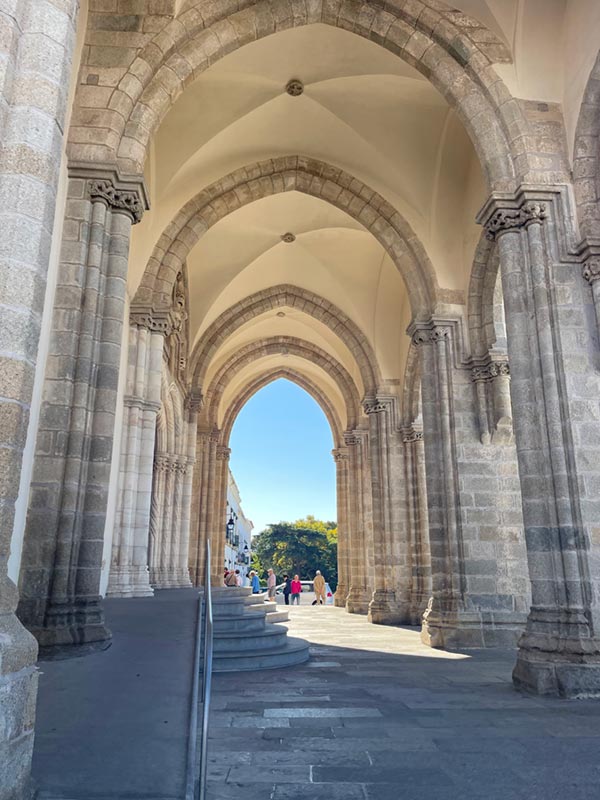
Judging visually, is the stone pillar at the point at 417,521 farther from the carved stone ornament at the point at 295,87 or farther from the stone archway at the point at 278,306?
the carved stone ornament at the point at 295,87

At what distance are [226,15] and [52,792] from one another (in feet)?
26.9

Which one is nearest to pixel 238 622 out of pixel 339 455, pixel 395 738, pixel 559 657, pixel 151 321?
pixel 559 657

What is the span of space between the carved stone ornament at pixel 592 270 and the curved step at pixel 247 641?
5568 millimetres

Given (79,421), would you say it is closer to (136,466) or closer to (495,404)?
(136,466)

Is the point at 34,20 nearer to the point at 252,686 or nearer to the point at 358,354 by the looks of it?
the point at 252,686

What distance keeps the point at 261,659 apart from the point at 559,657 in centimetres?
322

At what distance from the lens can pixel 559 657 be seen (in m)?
5.49

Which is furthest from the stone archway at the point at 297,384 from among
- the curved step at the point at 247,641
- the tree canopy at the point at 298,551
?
the tree canopy at the point at 298,551

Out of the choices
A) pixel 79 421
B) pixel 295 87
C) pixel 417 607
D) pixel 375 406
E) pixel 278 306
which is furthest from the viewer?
pixel 278 306

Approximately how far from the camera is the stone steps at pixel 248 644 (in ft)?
22.2

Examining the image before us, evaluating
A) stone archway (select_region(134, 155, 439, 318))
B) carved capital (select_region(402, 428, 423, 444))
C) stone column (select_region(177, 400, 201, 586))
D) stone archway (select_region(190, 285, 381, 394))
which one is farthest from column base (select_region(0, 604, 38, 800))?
stone archway (select_region(190, 285, 381, 394))

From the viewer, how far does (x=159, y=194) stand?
11.0m

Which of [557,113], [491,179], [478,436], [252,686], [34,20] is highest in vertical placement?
[557,113]

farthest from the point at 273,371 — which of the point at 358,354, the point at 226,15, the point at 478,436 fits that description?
the point at 226,15
